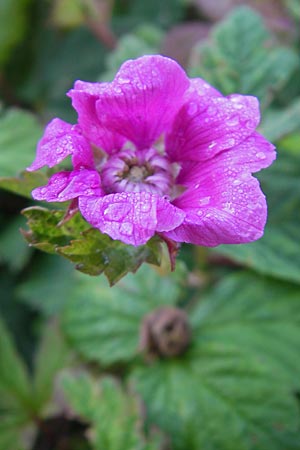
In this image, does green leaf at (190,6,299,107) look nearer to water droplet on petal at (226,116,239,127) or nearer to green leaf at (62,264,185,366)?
green leaf at (62,264,185,366)

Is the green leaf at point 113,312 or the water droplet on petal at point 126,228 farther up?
the water droplet on petal at point 126,228

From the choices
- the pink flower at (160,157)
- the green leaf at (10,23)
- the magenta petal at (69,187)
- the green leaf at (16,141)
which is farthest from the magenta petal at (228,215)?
the green leaf at (10,23)

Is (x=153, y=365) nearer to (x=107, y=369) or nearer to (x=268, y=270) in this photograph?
(x=107, y=369)

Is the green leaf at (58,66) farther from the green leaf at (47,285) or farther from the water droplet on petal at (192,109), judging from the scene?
the water droplet on petal at (192,109)

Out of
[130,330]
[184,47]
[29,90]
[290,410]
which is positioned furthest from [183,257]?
[29,90]

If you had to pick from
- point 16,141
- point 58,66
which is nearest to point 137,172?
point 16,141

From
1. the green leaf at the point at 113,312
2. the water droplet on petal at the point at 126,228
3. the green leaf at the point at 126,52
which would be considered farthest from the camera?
the green leaf at the point at 126,52

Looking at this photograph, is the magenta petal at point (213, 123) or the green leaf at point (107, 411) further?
the green leaf at point (107, 411)
